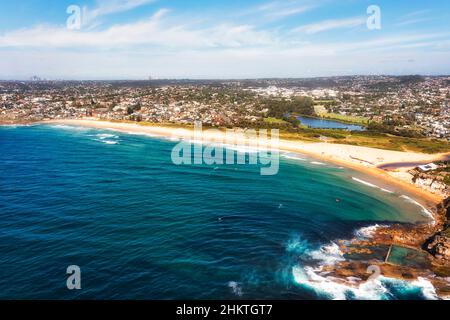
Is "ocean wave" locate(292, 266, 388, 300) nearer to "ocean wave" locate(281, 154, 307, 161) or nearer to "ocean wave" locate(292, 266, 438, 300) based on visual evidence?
"ocean wave" locate(292, 266, 438, 300)

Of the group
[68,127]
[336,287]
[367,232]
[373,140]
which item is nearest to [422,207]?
[367,232]

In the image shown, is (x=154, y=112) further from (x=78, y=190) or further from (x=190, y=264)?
(x=190, y=264)

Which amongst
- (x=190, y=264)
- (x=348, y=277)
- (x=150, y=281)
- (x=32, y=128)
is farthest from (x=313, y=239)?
(x=32, y=128)

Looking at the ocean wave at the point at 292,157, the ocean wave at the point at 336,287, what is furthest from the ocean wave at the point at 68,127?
the ocean wave at the point at 336,287

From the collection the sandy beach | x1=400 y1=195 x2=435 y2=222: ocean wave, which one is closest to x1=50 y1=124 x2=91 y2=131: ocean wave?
the sandy beach

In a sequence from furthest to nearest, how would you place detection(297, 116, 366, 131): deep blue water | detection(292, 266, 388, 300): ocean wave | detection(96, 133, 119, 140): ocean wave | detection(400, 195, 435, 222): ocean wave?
detection(297, 116, 366, 131): deep blue water < detection(96, 133, 119, 140): ocean wave < detection(400, 195, 435, 222): ocean wave < detection(292, 266, 388, 300): ocean wave

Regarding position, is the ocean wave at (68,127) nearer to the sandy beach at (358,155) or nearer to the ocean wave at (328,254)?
the sandy beach at (358,155)

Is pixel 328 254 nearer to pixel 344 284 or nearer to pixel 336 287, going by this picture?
pixel 344 284
